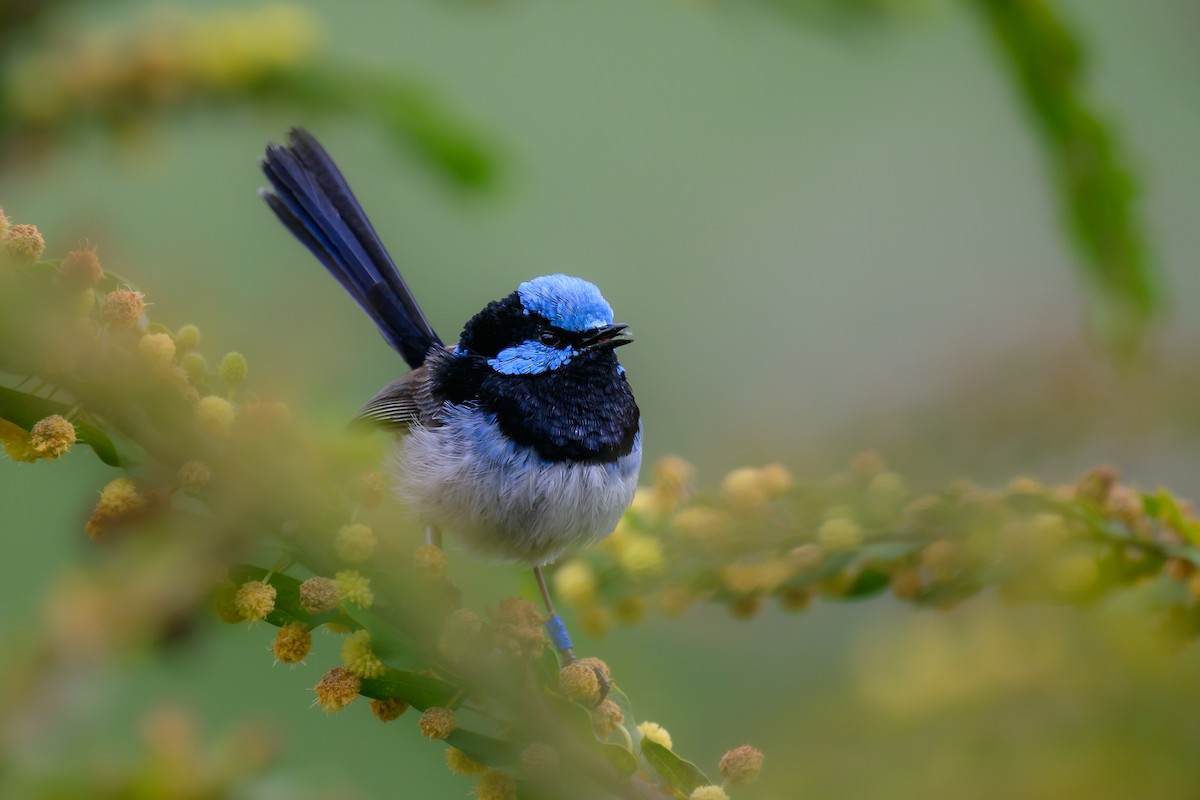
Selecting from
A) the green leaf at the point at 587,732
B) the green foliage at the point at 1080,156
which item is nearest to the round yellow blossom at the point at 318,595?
the green leaf at the point at 587,732

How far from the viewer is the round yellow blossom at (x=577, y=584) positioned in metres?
1.57

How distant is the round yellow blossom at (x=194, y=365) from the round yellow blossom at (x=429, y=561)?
29 cm

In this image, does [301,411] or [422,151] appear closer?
[301,411]

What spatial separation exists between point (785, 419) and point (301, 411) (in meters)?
1.54

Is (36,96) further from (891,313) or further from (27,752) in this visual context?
(891,313)

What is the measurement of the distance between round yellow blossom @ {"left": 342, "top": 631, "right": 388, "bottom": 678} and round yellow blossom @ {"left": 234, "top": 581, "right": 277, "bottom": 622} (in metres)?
0.09

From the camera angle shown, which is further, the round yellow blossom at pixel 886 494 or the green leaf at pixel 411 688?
the round yellow blossom at pixel 886 494

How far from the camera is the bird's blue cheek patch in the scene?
2.77m

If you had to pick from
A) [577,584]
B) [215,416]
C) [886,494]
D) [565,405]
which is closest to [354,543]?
[215,416]

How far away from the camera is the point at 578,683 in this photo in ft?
3.99

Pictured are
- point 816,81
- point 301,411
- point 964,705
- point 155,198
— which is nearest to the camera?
point 301,411

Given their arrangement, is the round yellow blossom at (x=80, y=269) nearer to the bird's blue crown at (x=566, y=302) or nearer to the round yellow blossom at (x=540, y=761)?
the round yellow blossom at (x=540, y=761)

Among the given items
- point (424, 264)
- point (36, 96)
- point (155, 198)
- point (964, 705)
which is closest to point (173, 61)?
point (36, 96)

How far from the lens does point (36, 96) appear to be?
142 cm
